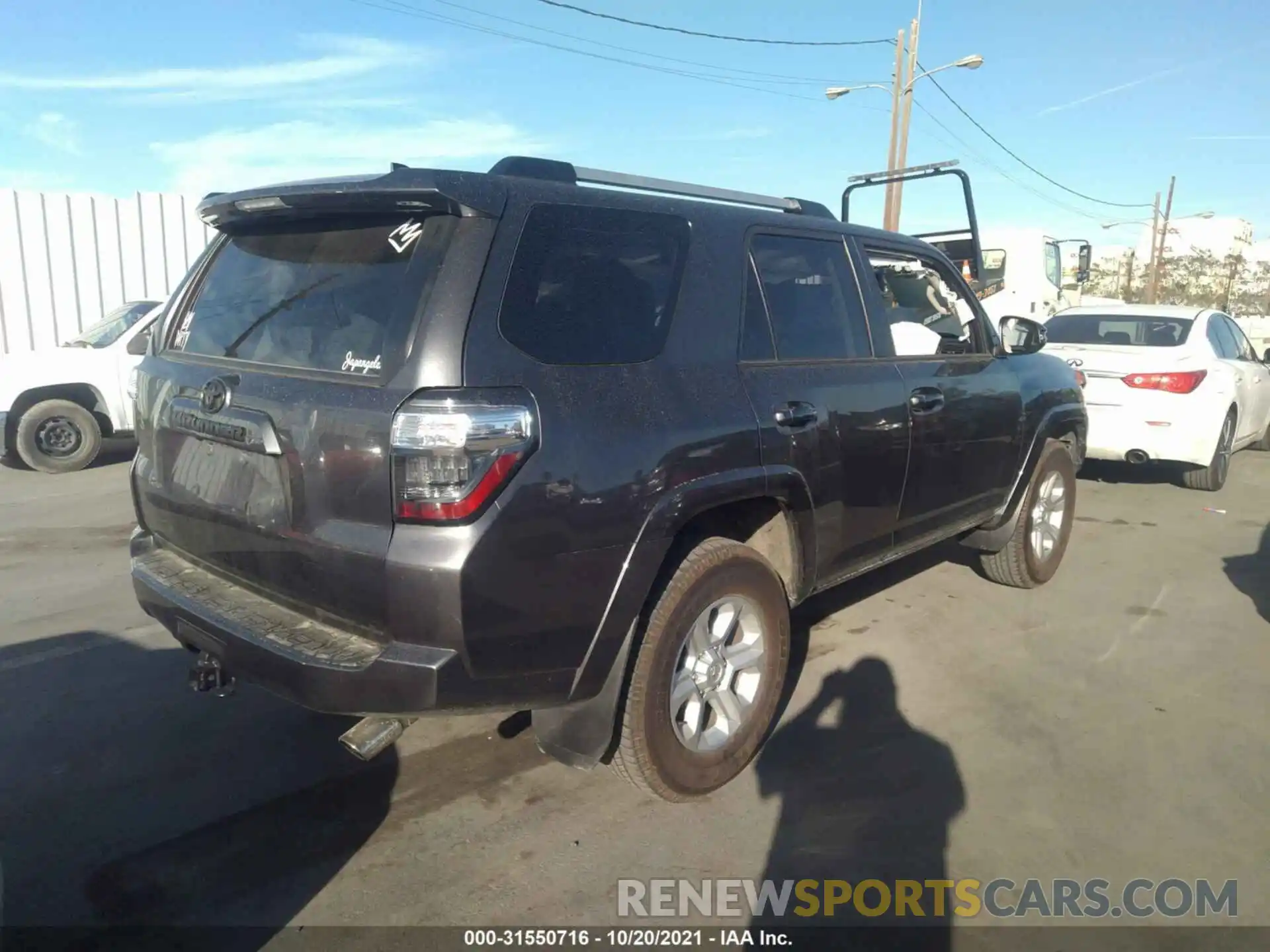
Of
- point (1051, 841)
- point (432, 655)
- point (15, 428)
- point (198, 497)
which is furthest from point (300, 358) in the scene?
point (15, 428)

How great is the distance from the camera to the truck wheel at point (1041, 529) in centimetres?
504

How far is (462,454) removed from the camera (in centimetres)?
224

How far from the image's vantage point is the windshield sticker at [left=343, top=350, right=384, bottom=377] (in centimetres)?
236

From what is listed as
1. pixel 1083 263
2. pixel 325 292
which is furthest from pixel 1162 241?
pixel 325 292

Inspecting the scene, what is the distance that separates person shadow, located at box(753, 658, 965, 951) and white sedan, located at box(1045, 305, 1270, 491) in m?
4.98

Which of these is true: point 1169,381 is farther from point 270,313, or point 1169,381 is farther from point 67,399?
point 67,399

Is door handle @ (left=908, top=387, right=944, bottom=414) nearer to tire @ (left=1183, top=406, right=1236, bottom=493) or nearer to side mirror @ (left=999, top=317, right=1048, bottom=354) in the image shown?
side mirror @ (left=999, top=317, right=1048, bottom=354)

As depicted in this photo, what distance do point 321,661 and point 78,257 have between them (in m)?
12.9

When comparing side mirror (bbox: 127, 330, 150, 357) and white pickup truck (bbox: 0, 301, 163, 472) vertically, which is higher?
side mirror (bbox: 127, 330, 150, 357)

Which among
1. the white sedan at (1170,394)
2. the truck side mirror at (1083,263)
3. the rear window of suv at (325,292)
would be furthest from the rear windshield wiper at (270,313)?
the truck side mirror at (1083,263)

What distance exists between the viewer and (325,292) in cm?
260

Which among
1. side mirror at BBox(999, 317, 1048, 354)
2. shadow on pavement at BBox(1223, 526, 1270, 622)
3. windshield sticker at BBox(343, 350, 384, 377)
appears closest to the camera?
windshield sticker at BBox(343, 350, 384, 377)

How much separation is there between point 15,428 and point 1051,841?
9454mm

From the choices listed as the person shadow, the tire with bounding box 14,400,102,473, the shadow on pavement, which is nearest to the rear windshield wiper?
the person shadow
